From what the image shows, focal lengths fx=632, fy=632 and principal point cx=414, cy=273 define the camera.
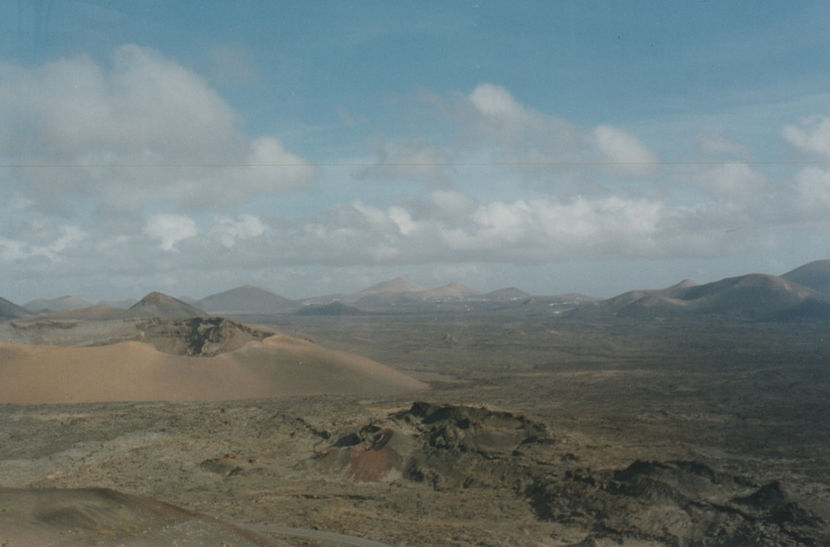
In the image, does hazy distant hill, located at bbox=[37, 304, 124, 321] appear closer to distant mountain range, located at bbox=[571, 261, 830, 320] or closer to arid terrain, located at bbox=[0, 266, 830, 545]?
arid terrain, located at bbox=[0, 266, 830, 545]

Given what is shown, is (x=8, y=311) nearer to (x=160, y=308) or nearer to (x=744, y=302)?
(x=160, y=308)

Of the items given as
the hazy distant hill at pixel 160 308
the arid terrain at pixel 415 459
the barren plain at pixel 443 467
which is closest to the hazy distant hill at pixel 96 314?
the hazy distant hill at pixel 160 308

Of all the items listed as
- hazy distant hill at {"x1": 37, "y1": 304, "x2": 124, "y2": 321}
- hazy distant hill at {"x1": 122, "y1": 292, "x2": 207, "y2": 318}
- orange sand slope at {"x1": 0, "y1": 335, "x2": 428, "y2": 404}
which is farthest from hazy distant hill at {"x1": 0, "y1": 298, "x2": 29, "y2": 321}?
orange sand slope at {"x1": 0, "y1": 335, "x2": 428, "y2": 404}

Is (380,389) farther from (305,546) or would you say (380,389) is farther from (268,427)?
(305,546)

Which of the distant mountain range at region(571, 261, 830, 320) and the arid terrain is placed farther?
the distant mountain range at region(571, 261, 830, 320)

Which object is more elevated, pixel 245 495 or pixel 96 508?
pixel 96 508

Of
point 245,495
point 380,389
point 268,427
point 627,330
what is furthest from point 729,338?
point 245,495
